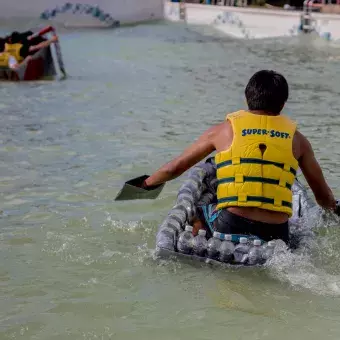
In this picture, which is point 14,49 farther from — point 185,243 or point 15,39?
point 185,243

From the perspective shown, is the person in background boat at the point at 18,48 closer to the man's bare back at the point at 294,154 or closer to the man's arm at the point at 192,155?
the man's arm at the point at 192,155

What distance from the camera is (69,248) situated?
4789 mm

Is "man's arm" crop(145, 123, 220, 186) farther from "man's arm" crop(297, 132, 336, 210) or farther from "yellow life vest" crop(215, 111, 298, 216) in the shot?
"man's arm" crop(297, 132, 336, 210)

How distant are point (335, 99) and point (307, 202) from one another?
6.93 meters

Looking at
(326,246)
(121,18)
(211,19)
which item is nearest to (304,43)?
(211,19)

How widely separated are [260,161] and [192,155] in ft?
1.38

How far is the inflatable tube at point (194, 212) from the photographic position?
13.9 ft

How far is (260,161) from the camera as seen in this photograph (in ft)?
13.0

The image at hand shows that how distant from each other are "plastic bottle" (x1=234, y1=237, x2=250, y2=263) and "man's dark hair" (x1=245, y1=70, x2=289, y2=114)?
2.53 feet

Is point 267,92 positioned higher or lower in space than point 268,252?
higher

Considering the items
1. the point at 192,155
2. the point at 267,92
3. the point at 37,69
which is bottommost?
the point at 37,69

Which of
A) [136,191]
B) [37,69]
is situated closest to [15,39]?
[37,69]

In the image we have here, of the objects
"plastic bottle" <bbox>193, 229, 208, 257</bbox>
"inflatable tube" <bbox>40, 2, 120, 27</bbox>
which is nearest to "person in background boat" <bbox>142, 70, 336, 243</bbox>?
"plastic bottle" <bbox>193, 229, 208, 257</bbox>

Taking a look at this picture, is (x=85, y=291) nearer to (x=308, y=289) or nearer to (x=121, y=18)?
(x=308, y=289)
